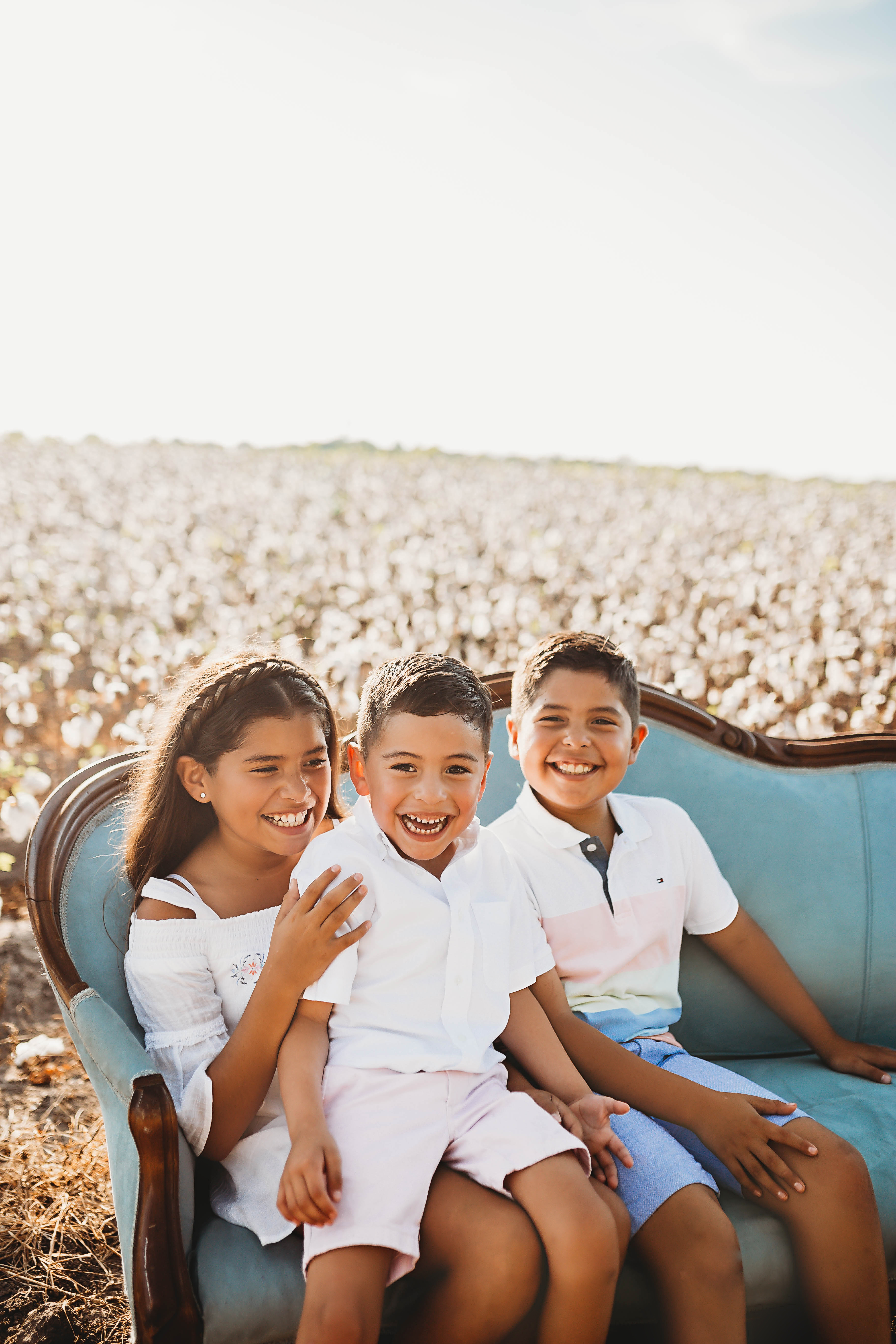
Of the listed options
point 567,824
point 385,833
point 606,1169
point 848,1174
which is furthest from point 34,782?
point 848,1174

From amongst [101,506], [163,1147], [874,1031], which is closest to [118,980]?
[163,1147]

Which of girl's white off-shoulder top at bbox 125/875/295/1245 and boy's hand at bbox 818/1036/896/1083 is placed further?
boy's hand at bbox 818/1036/896/1083

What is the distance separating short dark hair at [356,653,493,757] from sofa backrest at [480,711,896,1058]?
0.55 meters

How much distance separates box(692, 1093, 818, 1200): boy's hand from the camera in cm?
167

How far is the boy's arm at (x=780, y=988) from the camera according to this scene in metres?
2.22

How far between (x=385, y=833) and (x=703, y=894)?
855mm

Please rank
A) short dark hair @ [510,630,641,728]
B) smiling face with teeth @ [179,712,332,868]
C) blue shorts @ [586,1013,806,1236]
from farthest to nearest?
short dark hair @ [510,630,641,728] → smiling face with teeth @ [179,712,332,868] → blue shorts @ [586,1013,806,1236]

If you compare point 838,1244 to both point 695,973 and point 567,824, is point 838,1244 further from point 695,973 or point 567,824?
point 567,824

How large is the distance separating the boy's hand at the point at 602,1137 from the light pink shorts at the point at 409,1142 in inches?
1.8

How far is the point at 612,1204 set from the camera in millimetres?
1554

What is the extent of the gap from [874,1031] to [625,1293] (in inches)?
45.0

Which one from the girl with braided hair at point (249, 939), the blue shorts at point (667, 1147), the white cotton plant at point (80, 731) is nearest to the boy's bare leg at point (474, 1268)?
the girl with braided hair at point (249, 939)

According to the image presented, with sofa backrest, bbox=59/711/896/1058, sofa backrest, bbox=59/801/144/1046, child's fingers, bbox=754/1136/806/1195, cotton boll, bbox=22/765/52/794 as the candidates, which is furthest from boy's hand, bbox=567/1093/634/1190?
cotton boll, bbox=22/765/52/794

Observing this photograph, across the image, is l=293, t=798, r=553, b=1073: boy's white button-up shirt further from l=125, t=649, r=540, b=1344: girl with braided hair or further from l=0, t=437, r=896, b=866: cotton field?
l=0, t=437, r=896, b=866: cotton field
